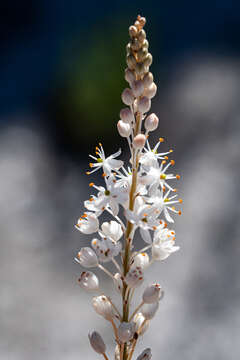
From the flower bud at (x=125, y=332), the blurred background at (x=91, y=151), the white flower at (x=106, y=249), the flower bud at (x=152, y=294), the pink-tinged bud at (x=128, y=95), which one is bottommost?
the flower bud at (x=125, y=332)

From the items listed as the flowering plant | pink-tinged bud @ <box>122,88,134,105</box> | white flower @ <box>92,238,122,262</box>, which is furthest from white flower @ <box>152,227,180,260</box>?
pink-tinged bud @ <box>122,88,134,105</box>

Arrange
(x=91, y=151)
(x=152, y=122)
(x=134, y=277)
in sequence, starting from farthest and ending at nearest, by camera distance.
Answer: (x=91, y=151) < (x=152, y=122) < (x=134, y=277)

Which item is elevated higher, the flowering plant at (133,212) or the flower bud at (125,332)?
the flowering plant at (133,212)

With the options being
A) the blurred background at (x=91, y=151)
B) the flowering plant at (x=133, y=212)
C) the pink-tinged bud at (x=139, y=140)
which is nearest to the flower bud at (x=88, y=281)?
the flowering plant at (x=133, y=212)

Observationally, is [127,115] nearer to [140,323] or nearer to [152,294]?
[152,294]

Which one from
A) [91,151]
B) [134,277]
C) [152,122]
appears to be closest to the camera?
[134,277]

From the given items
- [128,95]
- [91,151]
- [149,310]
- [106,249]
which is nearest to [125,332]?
[149,310]

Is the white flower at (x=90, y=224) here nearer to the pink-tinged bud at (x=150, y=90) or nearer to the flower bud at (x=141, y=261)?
the flower bud at (x=141, y=261)
